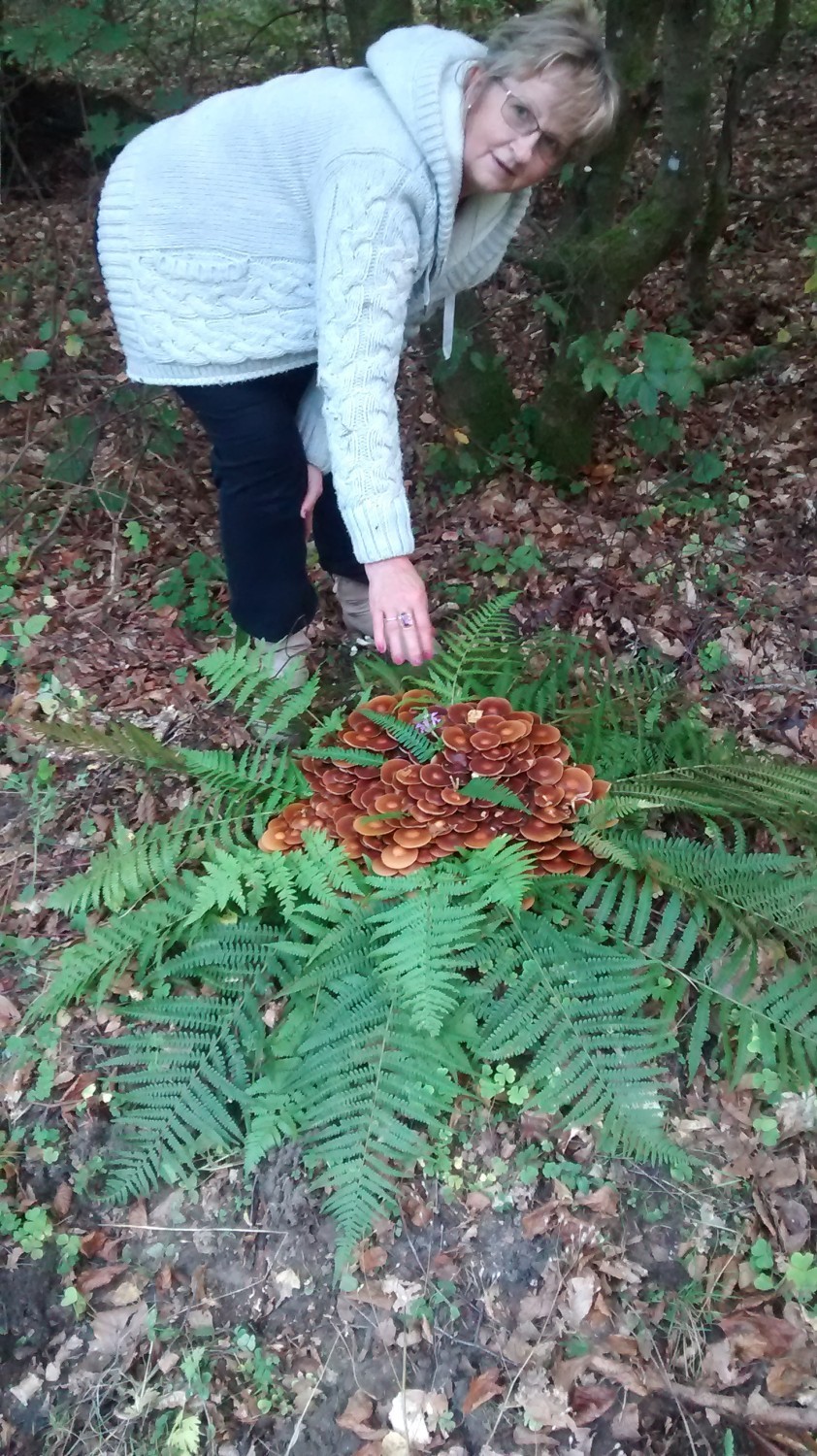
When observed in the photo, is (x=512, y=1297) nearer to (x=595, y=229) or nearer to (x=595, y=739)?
(x=595, y=739)

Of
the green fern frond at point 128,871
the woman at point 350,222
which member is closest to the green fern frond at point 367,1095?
the green fern frond at point 128,871

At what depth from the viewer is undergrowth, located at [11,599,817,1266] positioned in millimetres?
2227

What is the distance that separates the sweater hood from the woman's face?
8cm

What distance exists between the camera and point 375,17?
3533mm

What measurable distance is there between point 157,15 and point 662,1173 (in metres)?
8.23

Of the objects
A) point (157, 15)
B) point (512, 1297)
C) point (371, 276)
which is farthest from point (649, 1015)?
point (157, 15)

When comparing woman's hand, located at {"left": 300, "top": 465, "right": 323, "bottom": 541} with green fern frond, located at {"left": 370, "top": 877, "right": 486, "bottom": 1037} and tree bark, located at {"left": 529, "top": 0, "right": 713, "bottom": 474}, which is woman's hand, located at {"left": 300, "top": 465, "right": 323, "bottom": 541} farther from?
tree bark, located at {"left": 529, "top": 0, "right": 713, "bottom": 474}

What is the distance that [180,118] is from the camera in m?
2.15

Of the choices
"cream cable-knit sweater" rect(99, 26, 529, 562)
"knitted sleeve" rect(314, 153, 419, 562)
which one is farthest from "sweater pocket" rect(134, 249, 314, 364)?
"knitted sleeve" rect(314, 153, 419, 562)

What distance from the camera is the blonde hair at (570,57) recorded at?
190cm

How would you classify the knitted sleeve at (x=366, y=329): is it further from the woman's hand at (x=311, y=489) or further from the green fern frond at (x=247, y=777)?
the green fern frond at (x=247, y=777)

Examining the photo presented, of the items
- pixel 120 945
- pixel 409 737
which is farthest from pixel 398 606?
pixel 120 945

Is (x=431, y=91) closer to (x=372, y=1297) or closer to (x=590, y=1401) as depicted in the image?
(x=372, y=1297)

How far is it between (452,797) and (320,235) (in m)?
1.40
